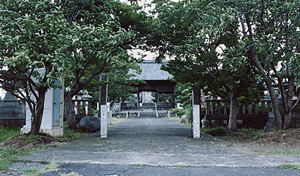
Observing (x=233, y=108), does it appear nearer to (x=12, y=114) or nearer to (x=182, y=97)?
(x=12, y=114)

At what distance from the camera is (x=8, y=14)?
18.7ft

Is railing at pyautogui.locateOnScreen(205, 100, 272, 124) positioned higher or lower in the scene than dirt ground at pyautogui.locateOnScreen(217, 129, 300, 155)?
higher

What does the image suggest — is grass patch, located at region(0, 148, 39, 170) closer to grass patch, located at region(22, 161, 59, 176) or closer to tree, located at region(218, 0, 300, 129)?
grass patch, located at region(22, 161, 59, 176)

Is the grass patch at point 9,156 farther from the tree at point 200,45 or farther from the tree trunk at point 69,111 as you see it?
the tree at point 200,45

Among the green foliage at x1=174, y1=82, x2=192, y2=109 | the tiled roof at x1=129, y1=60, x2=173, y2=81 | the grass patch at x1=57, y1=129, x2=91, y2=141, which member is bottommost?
the grass patch at x1=57, y1=129, x2=91, y2=141

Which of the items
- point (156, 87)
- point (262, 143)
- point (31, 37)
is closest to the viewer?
point (31, 37)

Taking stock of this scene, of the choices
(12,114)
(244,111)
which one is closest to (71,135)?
(12,114)

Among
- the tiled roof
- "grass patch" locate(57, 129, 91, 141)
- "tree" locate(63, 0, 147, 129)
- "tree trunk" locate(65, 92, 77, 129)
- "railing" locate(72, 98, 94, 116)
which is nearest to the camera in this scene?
"tree" locate(63, 0, 147, 129)

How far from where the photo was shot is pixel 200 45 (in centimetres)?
805

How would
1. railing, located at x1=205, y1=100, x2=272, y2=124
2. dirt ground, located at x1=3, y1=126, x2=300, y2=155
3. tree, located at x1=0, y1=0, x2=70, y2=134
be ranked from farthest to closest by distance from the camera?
railing, located at x1=205, y1=100, x2=272, y2=124, dirt ground, located at x1=3, y1=126, x2=300, y2=155, tree, located at x1=0, y1=0, x2=70, y2=134

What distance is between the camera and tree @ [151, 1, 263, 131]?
281 inches

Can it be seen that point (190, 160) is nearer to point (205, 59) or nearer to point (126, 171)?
point (126, 171)

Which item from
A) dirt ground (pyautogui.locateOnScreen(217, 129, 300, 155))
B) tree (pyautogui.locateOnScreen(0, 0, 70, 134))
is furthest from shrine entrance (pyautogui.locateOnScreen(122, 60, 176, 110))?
tree (pyautogui.locateOnScreen(0, 0, 70, 134))

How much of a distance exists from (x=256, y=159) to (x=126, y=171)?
2.46 m
